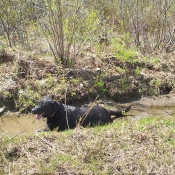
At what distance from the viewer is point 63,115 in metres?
6.77

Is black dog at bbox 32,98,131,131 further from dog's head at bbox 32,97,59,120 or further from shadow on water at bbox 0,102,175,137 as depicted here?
shadow on water at bbox 0,102,175,137

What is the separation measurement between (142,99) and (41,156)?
5.24 m

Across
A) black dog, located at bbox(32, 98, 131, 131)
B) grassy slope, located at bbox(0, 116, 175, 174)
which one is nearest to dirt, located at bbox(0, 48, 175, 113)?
black dog, located at bbox(32, 98, 131, 131)

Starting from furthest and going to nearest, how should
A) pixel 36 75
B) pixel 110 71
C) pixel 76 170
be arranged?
pixel 110 71 < pixel 36 75 < pixel 76 170

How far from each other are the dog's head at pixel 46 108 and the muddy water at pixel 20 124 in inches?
18.0

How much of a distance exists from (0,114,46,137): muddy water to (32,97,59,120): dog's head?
46 cm

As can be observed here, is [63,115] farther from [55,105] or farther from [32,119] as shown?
[32,119]

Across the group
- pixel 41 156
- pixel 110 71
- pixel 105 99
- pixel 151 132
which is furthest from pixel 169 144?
pixel 110 71

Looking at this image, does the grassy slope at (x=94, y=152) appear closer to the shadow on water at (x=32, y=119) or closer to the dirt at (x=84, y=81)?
the shadow on water at (x=32, y=119)

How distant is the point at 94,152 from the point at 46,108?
8.21 ft

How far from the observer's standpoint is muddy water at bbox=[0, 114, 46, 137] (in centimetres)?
675

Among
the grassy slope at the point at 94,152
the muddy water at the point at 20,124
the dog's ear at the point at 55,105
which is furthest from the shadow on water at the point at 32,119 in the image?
the grassy slope at the point at 94,152

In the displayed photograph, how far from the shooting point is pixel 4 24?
392 inches

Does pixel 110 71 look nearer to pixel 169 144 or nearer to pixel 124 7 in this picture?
pixel 124 7
